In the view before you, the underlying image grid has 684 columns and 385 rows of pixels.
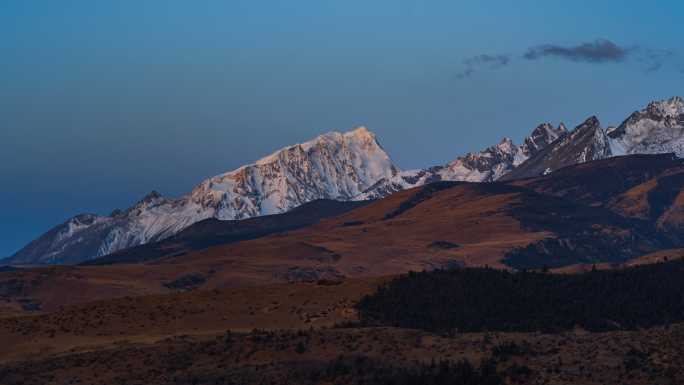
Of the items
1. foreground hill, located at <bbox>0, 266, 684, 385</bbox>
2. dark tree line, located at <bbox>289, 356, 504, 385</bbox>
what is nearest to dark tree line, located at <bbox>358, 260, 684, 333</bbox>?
foreground hill, located at <bbox>0, 266, 684, 385</bbox>

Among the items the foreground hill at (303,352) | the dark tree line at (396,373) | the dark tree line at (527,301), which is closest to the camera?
the dark tree line at (396,373)

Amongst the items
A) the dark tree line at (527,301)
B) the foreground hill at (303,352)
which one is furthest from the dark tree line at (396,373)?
the dark tree line at (527,301)

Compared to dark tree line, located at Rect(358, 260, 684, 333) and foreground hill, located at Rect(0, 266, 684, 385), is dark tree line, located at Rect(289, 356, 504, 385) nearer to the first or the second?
foreground hill, located at Rect(0, 266, 684, 385)

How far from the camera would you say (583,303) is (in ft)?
504

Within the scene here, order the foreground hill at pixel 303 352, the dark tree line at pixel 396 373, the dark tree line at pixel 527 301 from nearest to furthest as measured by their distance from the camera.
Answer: the dark tree line at pixel 396 373, the foreground hill at pixel 303 352, the dark tree line at pixel 527 301

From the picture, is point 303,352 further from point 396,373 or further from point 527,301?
point 527,301

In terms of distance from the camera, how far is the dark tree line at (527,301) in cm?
14312

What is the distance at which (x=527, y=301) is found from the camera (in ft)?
506

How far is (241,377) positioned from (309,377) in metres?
5.52

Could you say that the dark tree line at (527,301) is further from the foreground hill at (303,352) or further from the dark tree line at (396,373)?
the dark tree line at (396,373)

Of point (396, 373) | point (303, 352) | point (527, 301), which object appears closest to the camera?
point (396, 373)

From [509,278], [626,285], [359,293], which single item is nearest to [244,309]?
[359,293]

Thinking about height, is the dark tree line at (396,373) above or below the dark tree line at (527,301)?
below

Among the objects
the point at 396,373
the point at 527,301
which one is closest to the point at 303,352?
the point at 396,373
